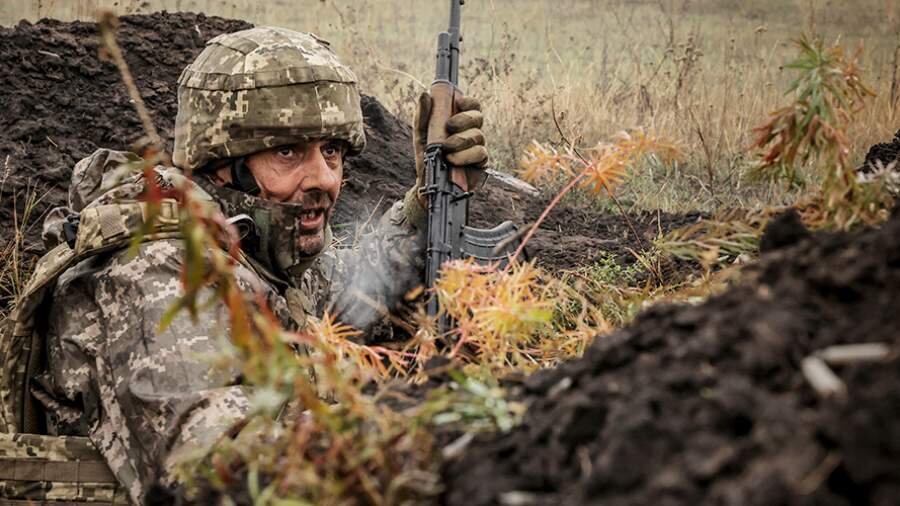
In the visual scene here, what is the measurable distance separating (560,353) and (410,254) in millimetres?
2101

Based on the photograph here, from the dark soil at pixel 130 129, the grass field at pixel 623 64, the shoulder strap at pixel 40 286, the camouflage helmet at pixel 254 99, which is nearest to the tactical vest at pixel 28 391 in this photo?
the shoulder strap at pixel 40 286

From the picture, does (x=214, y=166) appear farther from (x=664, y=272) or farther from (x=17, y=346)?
(x=664, y=272)

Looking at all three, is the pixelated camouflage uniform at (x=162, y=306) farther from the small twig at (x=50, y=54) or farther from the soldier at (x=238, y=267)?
the small twig at (x=50, y=54)

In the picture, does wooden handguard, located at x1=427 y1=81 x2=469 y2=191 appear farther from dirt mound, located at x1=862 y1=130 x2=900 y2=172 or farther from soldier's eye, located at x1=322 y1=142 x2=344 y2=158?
dirt mound, located at x1=862 y1=130 x2=900 y2=172

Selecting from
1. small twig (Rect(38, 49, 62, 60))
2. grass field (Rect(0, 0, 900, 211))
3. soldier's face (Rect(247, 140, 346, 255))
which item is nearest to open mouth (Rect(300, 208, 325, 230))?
soldier's face (Rect(247, 140, 346, 255))

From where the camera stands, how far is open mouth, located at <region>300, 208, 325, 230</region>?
11.4ft

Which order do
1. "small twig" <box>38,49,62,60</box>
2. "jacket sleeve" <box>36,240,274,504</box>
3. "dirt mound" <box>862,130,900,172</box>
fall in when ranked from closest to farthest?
"jacket sleeve" <box>36,240,274,504</box>, "dirt mound" <box>862,130,900,172</box>, "small twig" <box>38,49,62,60</box>

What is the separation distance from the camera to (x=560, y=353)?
2146 mm

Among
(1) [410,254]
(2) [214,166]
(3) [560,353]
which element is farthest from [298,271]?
(3) [560,353]

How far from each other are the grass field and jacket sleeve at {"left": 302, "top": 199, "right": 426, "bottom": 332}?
586mm

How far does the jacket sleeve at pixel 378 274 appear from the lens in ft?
13.6

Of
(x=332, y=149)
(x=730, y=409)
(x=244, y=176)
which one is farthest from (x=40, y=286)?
(x=730, y=409)

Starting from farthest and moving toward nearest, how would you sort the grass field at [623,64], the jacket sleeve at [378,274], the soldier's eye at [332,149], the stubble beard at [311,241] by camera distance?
the grass field at [623,64], the jacket sleeve at [378,274], the soldier's eye at [332,149], the stubble beard at [311,241]

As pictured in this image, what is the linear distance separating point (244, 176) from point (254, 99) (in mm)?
249
